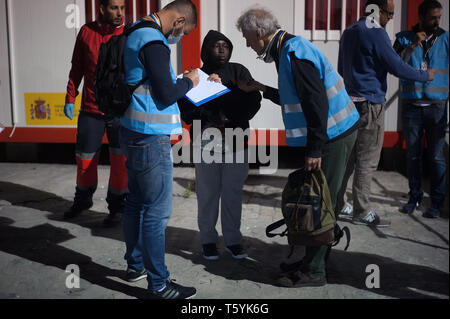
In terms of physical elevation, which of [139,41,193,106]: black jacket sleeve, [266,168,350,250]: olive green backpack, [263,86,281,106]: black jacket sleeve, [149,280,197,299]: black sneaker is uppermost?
[139,41,193,106]: black jacket sleeve

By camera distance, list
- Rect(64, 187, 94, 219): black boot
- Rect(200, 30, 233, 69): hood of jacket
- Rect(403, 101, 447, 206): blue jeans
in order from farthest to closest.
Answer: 1. Rect(403, 101, 447, 206): blue jeans
2. Rect(64, 187, 94, 219): black boot
3. Rect(200, 30, 233, 69): hood of jacket

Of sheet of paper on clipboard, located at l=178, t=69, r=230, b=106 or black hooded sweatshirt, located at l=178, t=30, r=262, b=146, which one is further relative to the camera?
black hooded sweatshirt, located at l=178, t=30, r=262, b=146

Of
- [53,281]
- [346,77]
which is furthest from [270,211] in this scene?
[53,281]

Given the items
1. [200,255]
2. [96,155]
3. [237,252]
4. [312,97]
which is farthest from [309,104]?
[96,155]

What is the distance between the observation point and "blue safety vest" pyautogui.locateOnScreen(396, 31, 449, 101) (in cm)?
496

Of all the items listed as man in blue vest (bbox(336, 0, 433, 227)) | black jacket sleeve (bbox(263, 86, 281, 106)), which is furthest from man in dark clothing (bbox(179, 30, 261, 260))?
man in blue vest (bbox(336, 0, 433, 227))

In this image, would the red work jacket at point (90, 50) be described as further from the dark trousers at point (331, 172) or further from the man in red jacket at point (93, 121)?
the dark trousers at point (331, 172)

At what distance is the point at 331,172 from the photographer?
3.35 m

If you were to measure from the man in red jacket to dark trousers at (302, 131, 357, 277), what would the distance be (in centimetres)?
196

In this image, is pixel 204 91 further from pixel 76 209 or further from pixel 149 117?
pixel 76 209

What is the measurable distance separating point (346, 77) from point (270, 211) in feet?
4.97

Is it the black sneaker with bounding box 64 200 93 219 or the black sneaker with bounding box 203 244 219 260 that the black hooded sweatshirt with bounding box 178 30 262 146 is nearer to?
the black sneaker with bounding box 203 244 219 260

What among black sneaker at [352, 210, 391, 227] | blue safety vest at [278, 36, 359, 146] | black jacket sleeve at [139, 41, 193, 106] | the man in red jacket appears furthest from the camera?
black sneaker at [352, 210, 391, 227]
